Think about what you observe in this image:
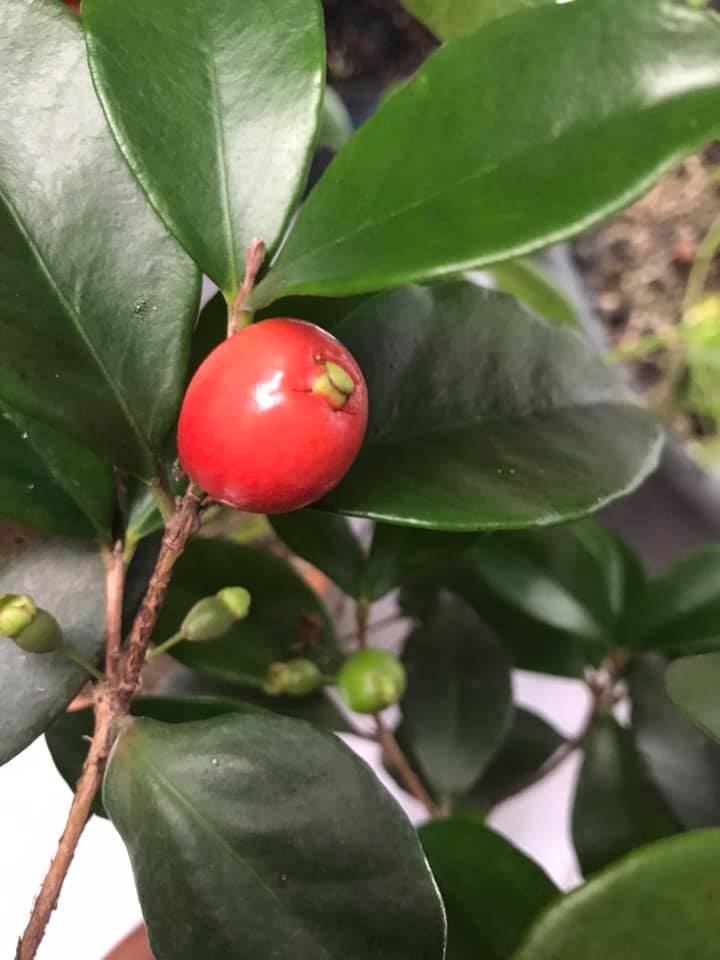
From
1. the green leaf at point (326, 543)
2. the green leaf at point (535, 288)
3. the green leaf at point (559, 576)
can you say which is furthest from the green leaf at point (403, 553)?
the green leaf at point (535, 288)

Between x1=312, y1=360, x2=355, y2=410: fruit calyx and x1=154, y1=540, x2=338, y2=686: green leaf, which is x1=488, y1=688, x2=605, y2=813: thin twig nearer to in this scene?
A: x1=154, y1=540, x2=338, y2=686: green leaf

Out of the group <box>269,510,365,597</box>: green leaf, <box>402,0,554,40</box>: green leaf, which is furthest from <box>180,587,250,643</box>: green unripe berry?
<box>402,0,554,40</box>: green leaf

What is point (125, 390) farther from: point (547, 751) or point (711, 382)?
point (711, 382)

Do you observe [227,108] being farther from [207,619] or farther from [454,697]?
[454,697]

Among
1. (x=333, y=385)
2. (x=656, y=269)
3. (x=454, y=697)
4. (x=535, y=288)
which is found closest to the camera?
(x=333, y=385)

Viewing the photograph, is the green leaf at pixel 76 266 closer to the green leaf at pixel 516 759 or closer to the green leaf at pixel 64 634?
the green leaf at pixel 64 634

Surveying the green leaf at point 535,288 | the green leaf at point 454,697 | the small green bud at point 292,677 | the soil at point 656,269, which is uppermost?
the small green bud at point 292,677

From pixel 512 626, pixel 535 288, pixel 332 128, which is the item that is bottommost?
pixel 512 626

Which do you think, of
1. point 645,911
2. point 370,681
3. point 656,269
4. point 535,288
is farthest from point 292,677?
point 656,269
